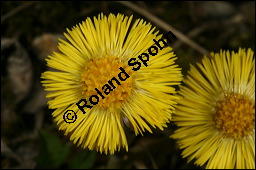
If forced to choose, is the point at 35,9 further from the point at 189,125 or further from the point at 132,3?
the point at 189,125

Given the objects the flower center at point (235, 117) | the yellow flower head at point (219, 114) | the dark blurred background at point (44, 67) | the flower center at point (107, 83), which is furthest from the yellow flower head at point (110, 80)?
the dark blurred background at point (44, 67)

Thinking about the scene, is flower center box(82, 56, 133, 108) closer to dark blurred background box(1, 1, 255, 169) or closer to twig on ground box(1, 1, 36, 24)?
dark blurred background box(1, 1, 255, 169)

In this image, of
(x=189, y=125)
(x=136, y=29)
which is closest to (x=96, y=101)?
(x=136, y=29)

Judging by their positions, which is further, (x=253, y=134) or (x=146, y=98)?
(x=253, y=134)

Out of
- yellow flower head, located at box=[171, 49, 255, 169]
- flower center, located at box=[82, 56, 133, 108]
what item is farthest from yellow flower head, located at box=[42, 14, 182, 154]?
yellow flower head, located at box=[171, 49, 255, 169]

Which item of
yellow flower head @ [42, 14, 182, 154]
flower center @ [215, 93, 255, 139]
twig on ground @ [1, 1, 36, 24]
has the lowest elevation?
flower center @ [215, 93, 255, 139]

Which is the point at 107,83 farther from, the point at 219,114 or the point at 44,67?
the point at 44,67

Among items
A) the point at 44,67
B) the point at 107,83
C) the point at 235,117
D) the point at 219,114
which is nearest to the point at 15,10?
the point at 44,67

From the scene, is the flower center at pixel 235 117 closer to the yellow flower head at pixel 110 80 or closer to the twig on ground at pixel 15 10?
the yellow flower head at pixel 110 80
